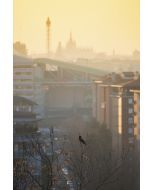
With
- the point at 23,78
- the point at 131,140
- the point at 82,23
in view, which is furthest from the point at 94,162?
the point at 82,23

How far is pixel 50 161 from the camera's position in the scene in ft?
13.9

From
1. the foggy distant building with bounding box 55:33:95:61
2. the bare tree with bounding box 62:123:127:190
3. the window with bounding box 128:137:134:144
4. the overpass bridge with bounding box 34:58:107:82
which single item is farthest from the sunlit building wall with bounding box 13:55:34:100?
the window with bounding box 128:137:134:144

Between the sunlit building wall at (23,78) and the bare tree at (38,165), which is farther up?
the sunlit building wall at (23,78)

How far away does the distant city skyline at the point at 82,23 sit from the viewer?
4188mm

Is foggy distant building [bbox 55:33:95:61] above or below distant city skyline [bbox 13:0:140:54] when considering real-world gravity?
below

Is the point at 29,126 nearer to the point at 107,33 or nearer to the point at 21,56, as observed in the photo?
the point at 21,56

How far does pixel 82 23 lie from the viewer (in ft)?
13.9

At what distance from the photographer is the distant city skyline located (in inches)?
165

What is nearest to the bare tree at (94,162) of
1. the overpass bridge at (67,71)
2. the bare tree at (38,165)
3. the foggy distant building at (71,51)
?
the bare tree at (38,165)

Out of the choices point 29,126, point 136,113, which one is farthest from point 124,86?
point 29,126

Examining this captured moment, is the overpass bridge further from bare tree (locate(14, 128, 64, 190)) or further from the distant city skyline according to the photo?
bare tree (locate(14, 128, 64, 190))

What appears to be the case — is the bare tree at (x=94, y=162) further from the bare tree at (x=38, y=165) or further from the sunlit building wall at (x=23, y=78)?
the sunlit building wall at (x=23, y=78)

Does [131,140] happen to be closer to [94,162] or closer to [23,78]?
[94,162]

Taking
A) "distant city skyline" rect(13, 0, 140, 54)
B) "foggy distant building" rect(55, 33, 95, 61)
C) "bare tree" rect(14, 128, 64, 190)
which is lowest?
"bare tree" rect(14, 128, 64, 190)
